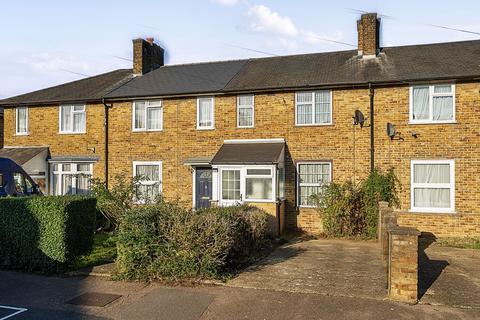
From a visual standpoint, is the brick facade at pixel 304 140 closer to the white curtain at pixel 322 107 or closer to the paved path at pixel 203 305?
the white curtain at pixel 322 107

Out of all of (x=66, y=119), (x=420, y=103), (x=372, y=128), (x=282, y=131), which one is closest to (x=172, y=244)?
(x=282, y=131)

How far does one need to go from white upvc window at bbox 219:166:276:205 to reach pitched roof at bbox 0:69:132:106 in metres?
6.80

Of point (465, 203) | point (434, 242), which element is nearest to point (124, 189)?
point (434, 242)

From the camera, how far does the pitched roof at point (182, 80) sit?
15953mm

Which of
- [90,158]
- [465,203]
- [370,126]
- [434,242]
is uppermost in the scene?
[370,126]

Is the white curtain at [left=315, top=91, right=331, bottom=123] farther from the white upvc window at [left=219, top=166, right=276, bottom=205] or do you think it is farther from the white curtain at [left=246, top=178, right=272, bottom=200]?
the white curtain at [left=246, top=178, right=272, bottom=200]

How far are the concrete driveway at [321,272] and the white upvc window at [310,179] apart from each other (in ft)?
10.3

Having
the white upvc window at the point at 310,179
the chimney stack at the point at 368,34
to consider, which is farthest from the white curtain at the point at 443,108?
the white upvc window at the point at 310,179

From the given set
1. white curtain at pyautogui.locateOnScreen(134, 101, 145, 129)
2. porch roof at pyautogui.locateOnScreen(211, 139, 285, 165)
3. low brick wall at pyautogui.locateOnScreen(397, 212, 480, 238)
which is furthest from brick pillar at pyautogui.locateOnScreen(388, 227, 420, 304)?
white curtain at pyautogui.locateOnScreen(134, 101, 145, 129)

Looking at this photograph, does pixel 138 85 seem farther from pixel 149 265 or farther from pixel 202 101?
pixel 149 265

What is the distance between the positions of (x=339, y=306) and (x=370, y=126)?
874cm

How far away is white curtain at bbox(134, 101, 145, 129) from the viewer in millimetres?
16453

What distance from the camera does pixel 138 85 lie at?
690 inches

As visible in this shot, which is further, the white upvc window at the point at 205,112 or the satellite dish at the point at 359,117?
the white upvc window at the point at 205,112
